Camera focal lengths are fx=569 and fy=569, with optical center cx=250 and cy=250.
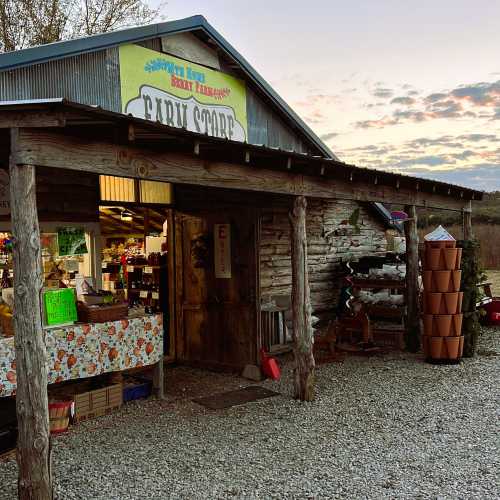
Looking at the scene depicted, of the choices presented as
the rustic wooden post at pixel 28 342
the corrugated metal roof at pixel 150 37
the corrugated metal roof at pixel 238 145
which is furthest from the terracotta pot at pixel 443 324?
the rustic wooden post at pixel 28 342

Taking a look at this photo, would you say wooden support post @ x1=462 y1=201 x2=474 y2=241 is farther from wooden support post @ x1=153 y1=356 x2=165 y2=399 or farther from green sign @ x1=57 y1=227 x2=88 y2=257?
green sign @ x1=57 y1=227 x2=88 y2=257

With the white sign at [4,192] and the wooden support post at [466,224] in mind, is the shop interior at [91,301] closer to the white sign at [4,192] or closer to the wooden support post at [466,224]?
the white sign at [4,192]

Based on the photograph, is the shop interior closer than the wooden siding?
Yes

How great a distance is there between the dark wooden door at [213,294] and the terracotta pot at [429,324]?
2960mm

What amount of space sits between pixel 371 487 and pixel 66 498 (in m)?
2.54

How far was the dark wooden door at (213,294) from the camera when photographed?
8867 millimetres

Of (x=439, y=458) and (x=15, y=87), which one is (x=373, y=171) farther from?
(x=15, y=87)

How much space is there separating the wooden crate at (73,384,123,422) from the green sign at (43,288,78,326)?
940 mm

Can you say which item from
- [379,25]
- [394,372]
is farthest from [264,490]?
[379,25]

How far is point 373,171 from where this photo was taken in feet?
27.9

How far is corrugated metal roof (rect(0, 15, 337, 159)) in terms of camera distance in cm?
718

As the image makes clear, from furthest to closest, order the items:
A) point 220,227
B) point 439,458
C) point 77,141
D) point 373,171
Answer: point 220,227
point 373,171
point 439,458
point 77,141

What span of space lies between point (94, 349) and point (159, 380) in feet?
4.21

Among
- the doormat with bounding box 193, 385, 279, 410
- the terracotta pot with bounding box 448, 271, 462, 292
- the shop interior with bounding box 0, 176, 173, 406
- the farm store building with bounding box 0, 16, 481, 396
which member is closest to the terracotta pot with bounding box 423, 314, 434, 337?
the terracotta pot with bounding box 448, 271, 462, 292
